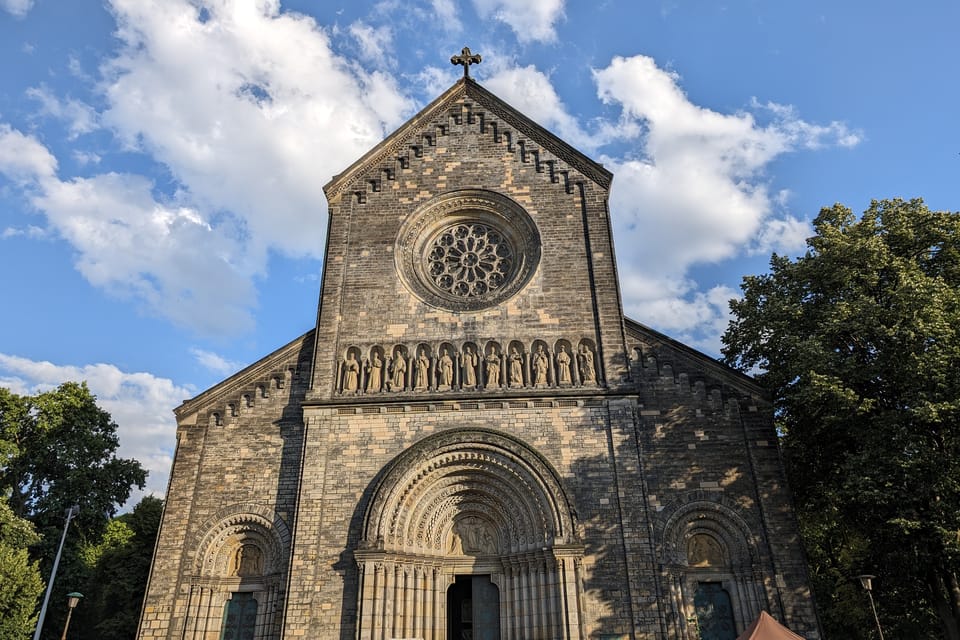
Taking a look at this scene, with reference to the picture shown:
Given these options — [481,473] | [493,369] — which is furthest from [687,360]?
[481,473]

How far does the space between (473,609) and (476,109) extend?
53.0 feet

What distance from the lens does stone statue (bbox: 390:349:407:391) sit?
1778cm

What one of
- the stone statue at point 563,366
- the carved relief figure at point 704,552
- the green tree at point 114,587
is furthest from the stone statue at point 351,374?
the green tree at point 114,587

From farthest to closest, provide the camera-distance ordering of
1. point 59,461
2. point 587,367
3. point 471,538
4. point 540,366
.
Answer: point 59,461 → point 540,366 → point 587,367 → point 471,538

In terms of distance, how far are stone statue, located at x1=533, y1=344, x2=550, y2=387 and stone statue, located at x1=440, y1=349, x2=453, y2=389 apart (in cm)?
240

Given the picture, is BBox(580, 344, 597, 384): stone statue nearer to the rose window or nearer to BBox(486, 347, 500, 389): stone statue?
BBox(486, 347, 500, 389): stone statue

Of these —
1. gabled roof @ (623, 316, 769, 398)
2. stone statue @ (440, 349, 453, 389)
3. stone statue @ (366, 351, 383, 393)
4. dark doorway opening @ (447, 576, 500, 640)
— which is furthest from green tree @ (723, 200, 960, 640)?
stone statue @ (366, 351, 383, 393)

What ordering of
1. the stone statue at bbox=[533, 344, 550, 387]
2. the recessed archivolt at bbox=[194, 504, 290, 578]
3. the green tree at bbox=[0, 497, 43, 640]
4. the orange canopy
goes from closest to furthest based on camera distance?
the orange canopy < the recessed archivolt at bbox=[194, 504, 290, 578] < the stone statue at bbox=[533, 344, 550, 387] < the green tree at bbox=[0, 497, 43, 640]

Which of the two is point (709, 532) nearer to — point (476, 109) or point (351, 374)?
point (351, 374)

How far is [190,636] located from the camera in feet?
51.0

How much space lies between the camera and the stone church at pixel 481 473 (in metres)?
15.2

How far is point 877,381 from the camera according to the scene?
50.4ft

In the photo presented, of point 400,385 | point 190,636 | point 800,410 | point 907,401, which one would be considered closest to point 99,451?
point 190,636

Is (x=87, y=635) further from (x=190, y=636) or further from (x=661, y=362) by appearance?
(x=661, y=362)
